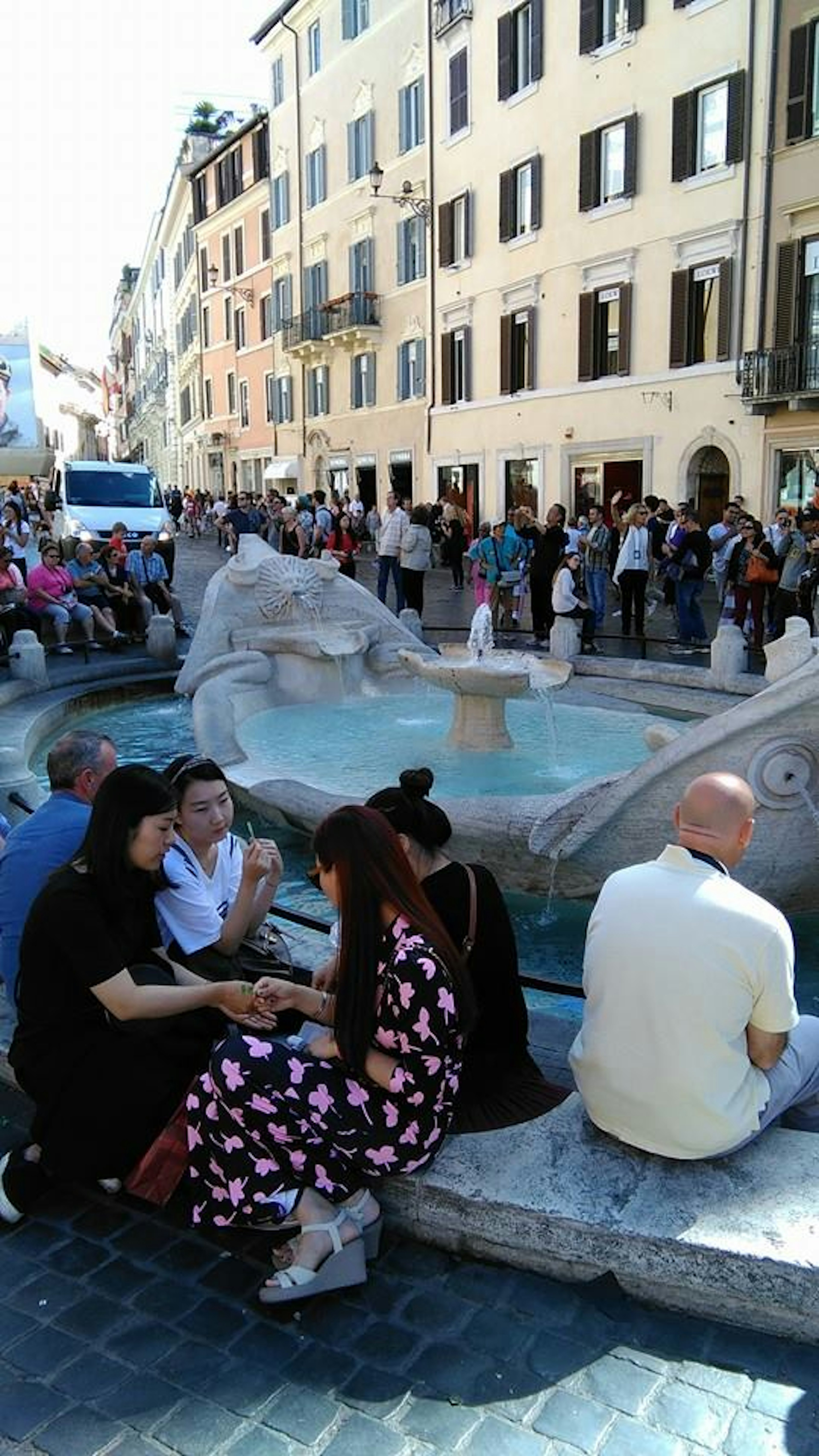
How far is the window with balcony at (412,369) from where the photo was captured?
30375 millimetres

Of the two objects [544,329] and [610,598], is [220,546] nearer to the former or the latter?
[544,329]

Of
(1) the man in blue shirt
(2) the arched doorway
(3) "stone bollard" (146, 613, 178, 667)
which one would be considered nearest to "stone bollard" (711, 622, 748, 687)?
(3) "stone bollard" (146, 613, 178, 667)

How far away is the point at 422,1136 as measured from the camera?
2930mm

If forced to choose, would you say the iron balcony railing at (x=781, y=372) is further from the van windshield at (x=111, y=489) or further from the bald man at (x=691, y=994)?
the bald man at (x=691, y=994)

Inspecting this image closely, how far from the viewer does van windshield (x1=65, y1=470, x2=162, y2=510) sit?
71.6 feet

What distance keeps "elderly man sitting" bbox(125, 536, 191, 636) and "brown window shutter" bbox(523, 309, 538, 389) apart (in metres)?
13.0

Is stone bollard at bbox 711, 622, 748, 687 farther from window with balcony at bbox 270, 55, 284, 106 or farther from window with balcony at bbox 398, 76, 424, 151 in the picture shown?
window with balcony at bbox 270, 55, 284, 106

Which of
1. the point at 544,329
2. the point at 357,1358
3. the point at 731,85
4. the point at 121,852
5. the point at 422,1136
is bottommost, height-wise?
the point at 357,1358

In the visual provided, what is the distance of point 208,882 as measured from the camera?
3980mm

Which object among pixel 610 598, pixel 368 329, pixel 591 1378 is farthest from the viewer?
pixel 368 329

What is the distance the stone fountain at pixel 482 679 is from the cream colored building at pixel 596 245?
13.2 metres

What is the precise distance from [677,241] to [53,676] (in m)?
15.1

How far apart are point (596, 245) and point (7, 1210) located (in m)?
23.3

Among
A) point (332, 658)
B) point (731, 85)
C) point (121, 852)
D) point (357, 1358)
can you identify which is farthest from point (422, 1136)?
point (731, 85)
